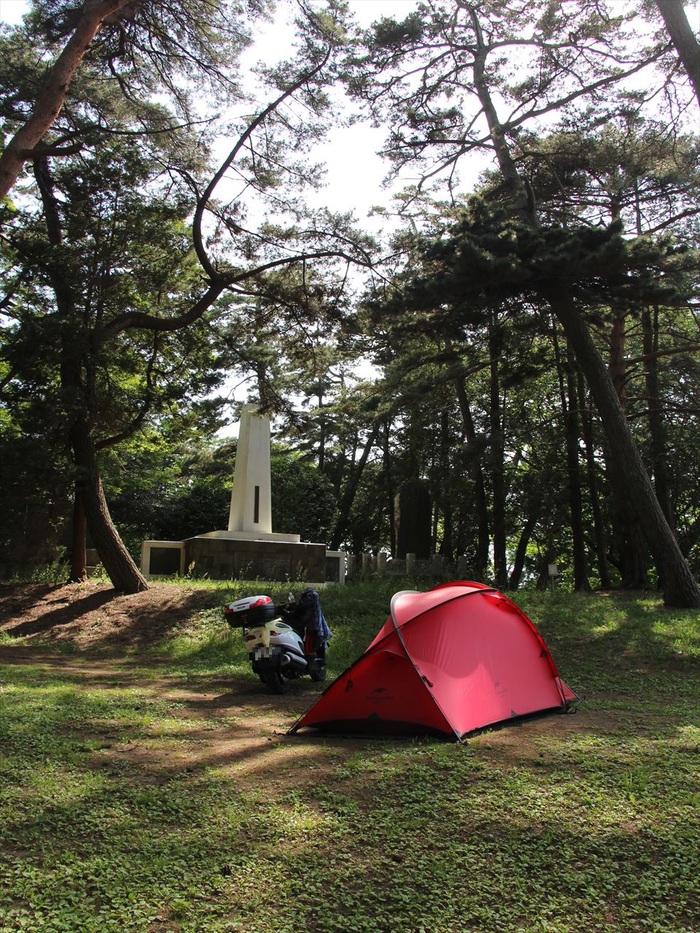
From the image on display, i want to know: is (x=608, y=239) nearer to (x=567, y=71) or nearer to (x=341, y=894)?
(x=567, y=71)

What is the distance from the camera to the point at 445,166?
15.9 meters

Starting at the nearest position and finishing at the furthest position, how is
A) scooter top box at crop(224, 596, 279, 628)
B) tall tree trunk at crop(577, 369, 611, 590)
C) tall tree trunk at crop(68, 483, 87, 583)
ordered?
scooter top box at crop(224, 596, 279, 628), tall tree trunk at crop(68, 483, 87, 583), tall tree trunk at crop(577, 369, 611, 590)

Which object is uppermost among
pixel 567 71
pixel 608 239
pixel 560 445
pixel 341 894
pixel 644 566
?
pixel 567 71

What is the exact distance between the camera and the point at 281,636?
7703 mm

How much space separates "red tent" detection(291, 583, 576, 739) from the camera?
565cm

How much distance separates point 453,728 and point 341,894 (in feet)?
7.96

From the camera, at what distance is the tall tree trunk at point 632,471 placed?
12.0 metres

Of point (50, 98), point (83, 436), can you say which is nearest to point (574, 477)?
point (83, 436)

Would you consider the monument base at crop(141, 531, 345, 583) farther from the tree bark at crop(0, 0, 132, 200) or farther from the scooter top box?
the tree bark at crop(0, 0, 132, 200)

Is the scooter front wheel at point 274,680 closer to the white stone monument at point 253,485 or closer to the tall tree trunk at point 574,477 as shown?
the white stone monument at point 253,485

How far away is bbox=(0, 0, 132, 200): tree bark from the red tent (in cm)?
716

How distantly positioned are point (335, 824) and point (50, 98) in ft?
30.9

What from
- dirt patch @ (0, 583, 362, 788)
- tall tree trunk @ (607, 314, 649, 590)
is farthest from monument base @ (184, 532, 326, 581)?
tall tree trunk @ (607, 314, 649, 590)

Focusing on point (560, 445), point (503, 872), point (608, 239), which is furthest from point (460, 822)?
point (560, 445)
